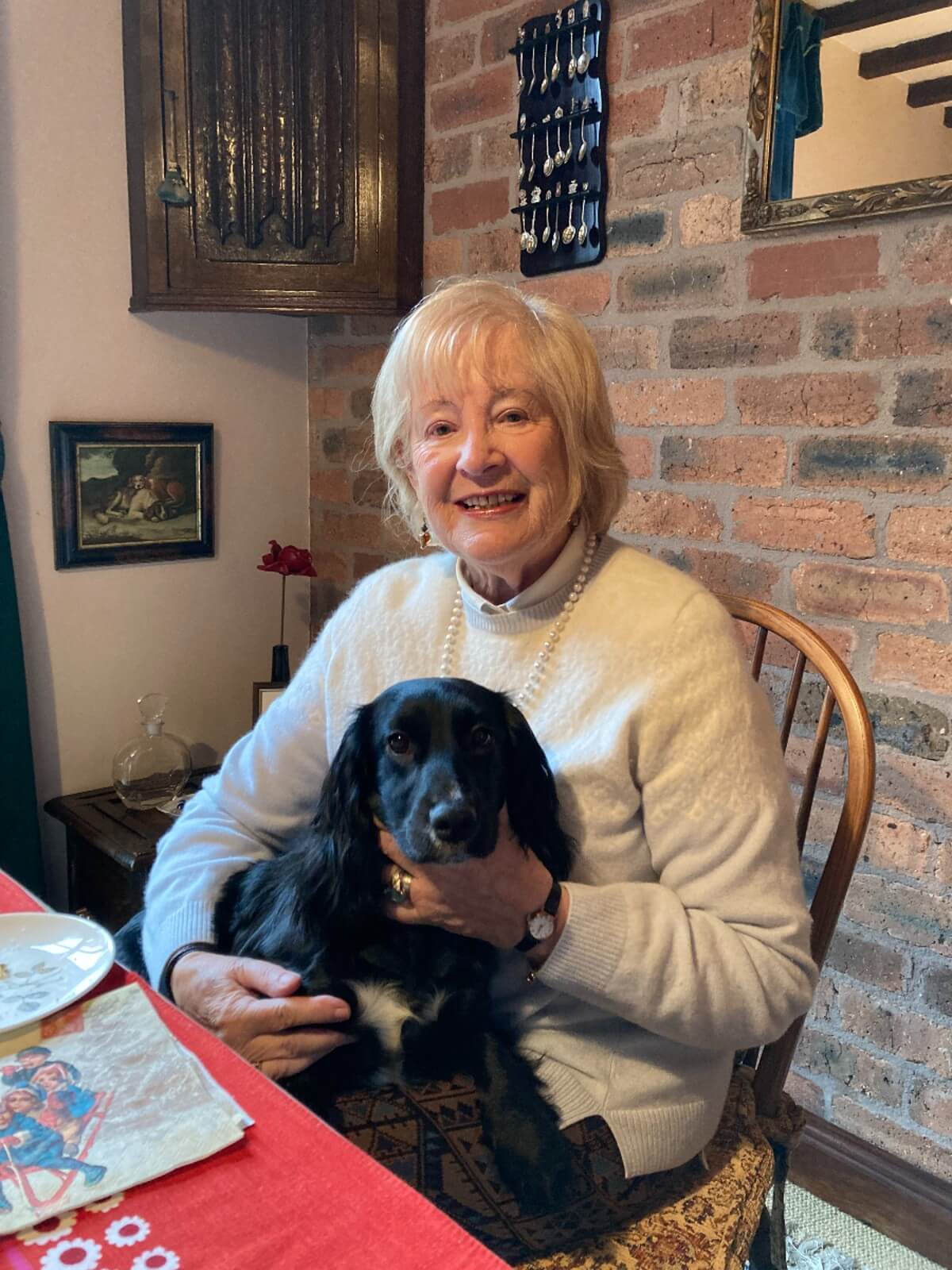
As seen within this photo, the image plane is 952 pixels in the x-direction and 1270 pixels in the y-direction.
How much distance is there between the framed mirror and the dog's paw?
4.31 ft

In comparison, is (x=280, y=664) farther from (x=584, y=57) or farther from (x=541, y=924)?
(x=541, y=924)

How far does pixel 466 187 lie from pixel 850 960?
5.55ft

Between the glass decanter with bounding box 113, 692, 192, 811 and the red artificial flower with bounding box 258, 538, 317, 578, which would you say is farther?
the red artificial flower with bounding box 258, 538, 317, 578

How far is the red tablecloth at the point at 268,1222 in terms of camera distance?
0.56m

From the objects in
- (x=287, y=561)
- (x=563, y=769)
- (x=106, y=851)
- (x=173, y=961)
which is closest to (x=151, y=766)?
(x=106, y=851)

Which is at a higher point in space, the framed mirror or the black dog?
the framed mirror

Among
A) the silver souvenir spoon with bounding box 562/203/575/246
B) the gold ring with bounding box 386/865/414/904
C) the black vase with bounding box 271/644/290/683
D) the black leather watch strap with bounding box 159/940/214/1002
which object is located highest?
the silver souvenir spoon with bounding box 562/203/575/246

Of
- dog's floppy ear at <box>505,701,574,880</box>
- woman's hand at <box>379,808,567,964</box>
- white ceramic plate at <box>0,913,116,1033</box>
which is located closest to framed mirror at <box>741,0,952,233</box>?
dog's floppy ear at <box>505,701,574,880</box>

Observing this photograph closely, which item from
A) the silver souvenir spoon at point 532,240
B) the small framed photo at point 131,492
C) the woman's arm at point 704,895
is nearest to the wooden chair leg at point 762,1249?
the woman's arm at point 704,895

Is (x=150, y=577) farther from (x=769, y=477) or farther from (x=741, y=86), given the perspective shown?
(x=741, y=86)

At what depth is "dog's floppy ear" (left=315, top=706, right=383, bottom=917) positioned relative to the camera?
0.99m

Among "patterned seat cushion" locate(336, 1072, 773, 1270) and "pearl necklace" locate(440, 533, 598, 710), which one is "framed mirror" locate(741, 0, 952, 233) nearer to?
"pearl necklace" locate(440, 533, 598, 710)

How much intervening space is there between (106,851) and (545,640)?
1257mm

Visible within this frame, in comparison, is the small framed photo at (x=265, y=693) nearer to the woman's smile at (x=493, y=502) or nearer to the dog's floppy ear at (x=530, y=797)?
the woman's smile at (x=493, y=502)
